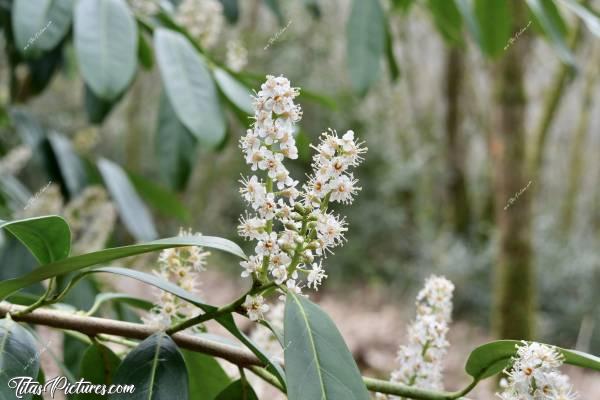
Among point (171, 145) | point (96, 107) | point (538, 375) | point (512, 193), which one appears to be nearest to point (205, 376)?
point (538, 375)

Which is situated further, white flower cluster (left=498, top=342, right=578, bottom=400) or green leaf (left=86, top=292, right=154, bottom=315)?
green leaf (left=86, top=292, right=154, bottom=315)

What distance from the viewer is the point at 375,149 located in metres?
6.32

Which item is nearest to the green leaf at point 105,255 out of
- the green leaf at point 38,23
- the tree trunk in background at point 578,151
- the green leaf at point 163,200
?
the green leaf at point 38,23

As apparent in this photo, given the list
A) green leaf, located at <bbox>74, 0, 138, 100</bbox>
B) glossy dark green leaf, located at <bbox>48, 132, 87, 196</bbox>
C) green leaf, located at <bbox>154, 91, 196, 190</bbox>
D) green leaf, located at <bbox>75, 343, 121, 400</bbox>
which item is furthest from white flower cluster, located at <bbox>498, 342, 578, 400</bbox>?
glossy dark green leaf, located at <bbox>48, 132, 87, 196</bbox>

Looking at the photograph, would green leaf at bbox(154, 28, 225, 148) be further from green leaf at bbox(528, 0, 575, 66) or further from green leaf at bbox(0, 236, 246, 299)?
green leaf at bbox(528, 0, 575, 66)

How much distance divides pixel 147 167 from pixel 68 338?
19.3 ft

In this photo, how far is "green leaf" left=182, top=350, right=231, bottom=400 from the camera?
0.70m

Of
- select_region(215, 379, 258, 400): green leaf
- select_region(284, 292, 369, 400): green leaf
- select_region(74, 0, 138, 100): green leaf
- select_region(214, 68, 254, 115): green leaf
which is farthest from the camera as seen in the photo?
select_region(214, 68, 254, 115): green leaf

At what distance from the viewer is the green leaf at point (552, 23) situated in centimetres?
129

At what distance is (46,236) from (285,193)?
0.63ft

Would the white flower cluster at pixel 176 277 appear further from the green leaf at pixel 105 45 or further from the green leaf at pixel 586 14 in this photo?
the green leaf at pixel 586 14

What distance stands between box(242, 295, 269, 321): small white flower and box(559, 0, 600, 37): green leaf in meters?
1.00

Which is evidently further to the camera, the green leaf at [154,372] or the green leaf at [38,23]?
the green leaf at [38,23]

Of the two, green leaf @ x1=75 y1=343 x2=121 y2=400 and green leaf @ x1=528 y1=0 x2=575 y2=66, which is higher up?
green leaf @ x1=528 y1=0 x2=575 y2=66
